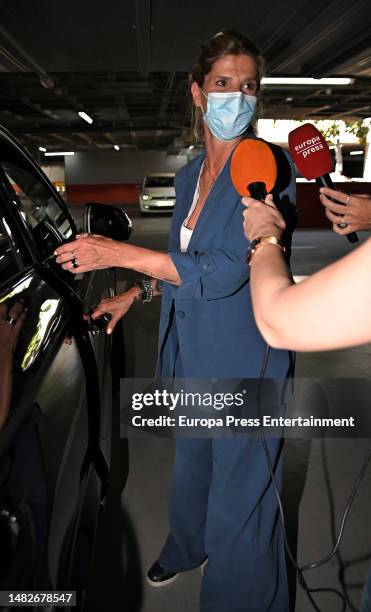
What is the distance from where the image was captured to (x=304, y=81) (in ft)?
29.4

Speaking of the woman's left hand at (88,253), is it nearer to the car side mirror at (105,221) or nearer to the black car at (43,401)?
the black car at (43,401)

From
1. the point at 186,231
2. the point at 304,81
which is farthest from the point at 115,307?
the point at 304,81

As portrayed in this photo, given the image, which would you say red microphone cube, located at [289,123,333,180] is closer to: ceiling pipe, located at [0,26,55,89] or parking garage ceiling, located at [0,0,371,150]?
parking garage ceiling, located at [0,0,371,150]

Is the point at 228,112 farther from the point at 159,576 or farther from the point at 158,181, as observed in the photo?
the point at 158,181

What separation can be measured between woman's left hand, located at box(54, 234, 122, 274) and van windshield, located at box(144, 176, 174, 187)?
59.6ft

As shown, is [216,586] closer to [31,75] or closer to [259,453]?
[259,453]

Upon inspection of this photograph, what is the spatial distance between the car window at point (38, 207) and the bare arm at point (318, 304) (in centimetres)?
113

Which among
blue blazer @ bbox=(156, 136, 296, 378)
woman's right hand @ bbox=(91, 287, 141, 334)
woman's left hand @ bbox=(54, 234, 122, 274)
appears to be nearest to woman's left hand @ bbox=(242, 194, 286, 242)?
blue blazer @ bbox=(156, 136, 296, 378)

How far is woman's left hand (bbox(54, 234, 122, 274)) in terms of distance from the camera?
1325mm

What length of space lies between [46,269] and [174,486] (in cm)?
88

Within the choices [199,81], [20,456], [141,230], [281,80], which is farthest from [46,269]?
[141,230]

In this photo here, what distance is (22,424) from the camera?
3.19 feet

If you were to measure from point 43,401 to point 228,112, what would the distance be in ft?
3.15

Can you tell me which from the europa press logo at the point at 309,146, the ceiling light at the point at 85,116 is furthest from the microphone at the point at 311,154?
the ceiling light at the point at 85,116
